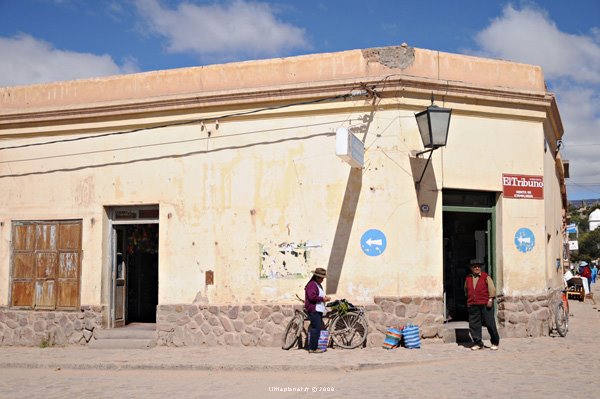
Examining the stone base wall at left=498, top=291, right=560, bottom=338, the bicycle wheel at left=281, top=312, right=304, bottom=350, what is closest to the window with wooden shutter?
the bicycle wheel at left=281, top=312, right=304, bottom=350

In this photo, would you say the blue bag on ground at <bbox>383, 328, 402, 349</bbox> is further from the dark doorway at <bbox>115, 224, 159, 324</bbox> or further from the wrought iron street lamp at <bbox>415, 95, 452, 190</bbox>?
the dark doorway at <bbox>115, 224, 159, 324</bbox>

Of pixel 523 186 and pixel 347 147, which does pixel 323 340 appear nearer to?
pixel 347 147

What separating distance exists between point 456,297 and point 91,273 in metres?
8.51

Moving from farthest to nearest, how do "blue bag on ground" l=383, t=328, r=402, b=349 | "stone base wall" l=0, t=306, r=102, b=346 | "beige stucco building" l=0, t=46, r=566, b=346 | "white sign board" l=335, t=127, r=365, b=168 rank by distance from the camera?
1. "stone base wall" l=0, t=306, r=102, b=346
2. "beige stucco building" l=0, t=46, r=566, b=346
3. "blue bag on ground" l=383, t=328, r=402, b=349
4. "white sign board" l=335, t=127, r=365, b=168

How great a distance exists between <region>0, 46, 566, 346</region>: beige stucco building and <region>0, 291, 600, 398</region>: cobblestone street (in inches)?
33.3

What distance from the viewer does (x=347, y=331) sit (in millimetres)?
11594

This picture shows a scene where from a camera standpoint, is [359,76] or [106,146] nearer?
[359,76]

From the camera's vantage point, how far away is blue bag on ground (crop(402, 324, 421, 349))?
11.4 metres

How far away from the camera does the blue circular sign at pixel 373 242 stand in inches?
468

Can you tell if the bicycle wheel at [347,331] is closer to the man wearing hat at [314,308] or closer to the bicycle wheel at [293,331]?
the man wearing hat at [314,308]

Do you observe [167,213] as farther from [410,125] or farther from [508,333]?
[508,333]

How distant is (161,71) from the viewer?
13438 millimetres

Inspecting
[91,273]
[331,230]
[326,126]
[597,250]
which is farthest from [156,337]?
[597,250]

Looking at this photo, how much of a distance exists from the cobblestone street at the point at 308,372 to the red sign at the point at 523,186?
2822 mm
